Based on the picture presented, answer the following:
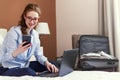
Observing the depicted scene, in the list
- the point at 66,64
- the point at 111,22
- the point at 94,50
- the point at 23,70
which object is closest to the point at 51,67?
the point at 23,70

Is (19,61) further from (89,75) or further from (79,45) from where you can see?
(79,45)

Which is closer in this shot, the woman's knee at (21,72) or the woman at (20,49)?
the woman's knee at (21,72)

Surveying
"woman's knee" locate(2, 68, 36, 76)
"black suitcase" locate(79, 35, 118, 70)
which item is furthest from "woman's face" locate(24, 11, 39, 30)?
"black suitcase" locate(79, 35, 118, 70)

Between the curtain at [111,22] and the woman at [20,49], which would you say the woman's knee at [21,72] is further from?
the curtain at [111,22]

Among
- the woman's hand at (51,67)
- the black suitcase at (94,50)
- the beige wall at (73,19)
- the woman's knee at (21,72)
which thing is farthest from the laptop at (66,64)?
the beige wall at (73,19)

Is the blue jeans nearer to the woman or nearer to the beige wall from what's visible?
the woman

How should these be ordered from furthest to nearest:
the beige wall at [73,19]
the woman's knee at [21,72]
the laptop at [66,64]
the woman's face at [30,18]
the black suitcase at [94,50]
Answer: the beige wall at [73,19] → the black suitcase at [94,50] → the woman's face at [30,18] → the woman's knee at [21,72] → the laptop at [66,64]

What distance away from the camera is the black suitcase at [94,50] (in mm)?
3729

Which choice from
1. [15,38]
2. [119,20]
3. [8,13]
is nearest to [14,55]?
[15,38]

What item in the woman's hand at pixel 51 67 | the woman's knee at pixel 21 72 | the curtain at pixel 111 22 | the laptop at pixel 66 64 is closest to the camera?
the laptop at pixel 66 64

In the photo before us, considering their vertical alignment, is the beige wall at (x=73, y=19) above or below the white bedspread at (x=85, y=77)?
above

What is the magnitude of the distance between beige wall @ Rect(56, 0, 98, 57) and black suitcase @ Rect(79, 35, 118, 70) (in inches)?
19.3

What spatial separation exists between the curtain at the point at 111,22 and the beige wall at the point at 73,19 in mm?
169

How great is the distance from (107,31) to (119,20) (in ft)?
0.92
